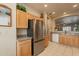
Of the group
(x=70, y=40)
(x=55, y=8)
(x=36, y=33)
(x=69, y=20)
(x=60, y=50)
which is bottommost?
(x=60, y=50)

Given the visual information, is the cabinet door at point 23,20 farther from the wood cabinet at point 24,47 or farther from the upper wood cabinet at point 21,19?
the wood cabinet at point 24,47

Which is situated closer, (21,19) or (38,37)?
(21,19)

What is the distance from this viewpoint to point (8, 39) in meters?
2.20

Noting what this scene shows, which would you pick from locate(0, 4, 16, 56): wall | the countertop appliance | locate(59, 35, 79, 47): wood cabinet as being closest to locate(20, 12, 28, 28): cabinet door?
the countertop appliance

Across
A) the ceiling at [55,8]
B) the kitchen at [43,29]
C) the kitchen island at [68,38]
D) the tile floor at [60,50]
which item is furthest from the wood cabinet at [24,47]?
the ceiling at [55,8]

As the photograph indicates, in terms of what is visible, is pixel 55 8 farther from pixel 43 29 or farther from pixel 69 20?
pixel 43 29

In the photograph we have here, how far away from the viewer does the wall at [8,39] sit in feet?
6.75

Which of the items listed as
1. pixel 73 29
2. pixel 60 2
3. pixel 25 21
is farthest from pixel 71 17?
pixel 25 21

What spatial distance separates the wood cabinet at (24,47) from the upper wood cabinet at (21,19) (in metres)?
0.40

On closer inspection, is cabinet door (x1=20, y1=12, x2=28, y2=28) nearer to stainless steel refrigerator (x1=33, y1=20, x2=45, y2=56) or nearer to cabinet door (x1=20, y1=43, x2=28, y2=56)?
stainless steel refrigerator (x1=33, y1=20, x2=45, y2=56)

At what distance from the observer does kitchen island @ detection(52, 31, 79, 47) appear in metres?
2.69

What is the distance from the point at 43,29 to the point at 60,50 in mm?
697

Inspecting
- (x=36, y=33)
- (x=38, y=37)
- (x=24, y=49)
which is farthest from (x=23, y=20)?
(x=24, y=49)

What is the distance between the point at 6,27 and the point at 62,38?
1.46 meters
